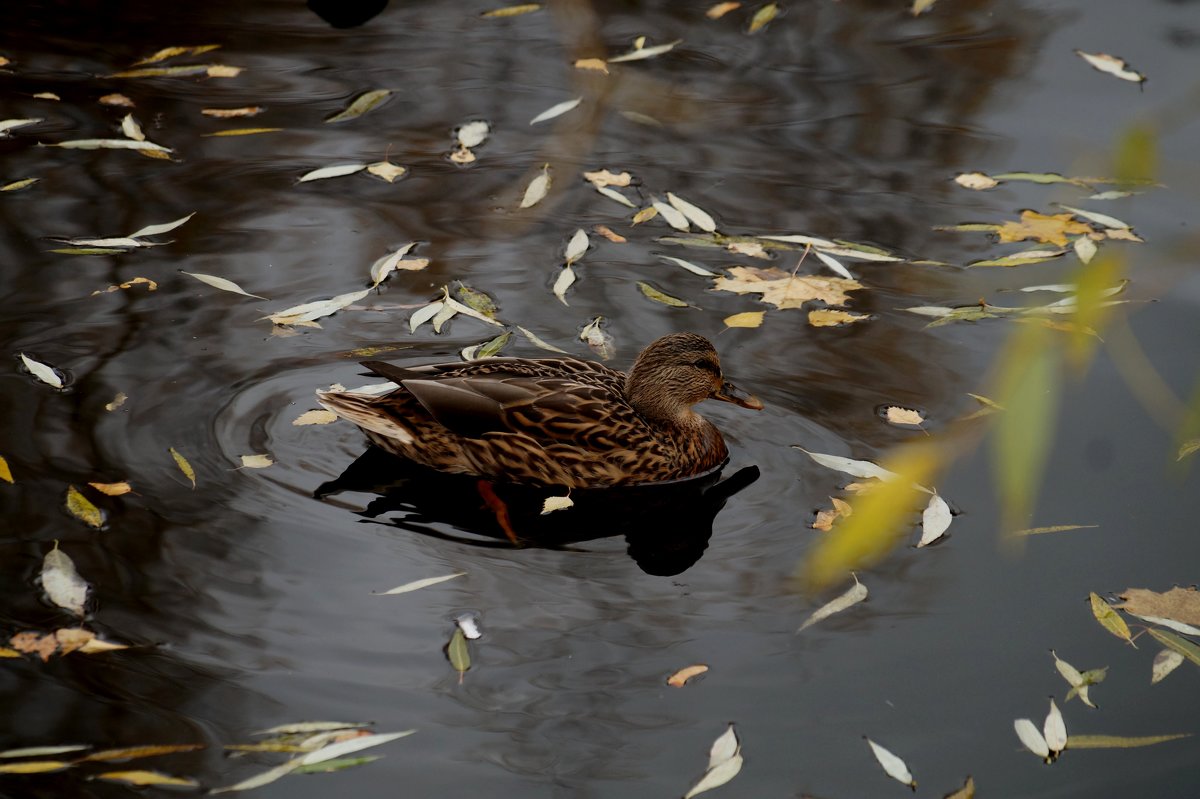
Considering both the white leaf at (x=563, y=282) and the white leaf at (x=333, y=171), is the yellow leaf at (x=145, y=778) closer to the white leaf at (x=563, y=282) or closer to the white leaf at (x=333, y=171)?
the white leaf at (x=563, y=282)

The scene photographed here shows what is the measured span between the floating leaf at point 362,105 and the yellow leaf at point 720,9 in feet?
8.62

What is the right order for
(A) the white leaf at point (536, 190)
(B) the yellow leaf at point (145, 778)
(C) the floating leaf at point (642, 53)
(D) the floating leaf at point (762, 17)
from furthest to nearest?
(D) the floating leaf at point (762, 17)
(C) the floating leaf at point (642, 53)
(A) the white leaf at point (536, 190)
(B) the yellow leaf at point (145, 778)

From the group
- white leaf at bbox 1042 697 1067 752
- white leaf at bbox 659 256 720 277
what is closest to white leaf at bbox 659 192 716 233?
white leaf at bbox 659 256 720 277

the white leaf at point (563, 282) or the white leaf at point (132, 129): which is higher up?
the white leaf at point (132, 129)

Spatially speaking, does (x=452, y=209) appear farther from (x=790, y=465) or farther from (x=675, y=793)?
(x=675, y=793)

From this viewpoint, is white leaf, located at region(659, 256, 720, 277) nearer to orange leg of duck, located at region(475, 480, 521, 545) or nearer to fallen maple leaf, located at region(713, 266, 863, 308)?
fallen maple leaf, located at region(713, 266, 863, 308)

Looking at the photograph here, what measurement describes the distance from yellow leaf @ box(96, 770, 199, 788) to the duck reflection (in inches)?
57.9

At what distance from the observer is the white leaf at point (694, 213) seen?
7.36 meters

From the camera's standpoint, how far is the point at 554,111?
8.56 meters

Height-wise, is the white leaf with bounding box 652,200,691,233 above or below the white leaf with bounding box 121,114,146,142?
below

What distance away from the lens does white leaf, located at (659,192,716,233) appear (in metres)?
7.36

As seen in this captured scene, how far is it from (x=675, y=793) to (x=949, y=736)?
0.94 m

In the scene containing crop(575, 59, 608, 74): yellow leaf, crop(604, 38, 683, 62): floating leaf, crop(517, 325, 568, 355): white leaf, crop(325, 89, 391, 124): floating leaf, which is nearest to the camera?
crop(517, 325, 568, 355): white leaf

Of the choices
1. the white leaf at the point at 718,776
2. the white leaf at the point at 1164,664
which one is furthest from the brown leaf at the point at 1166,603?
the white leaf at the point at 718,776
